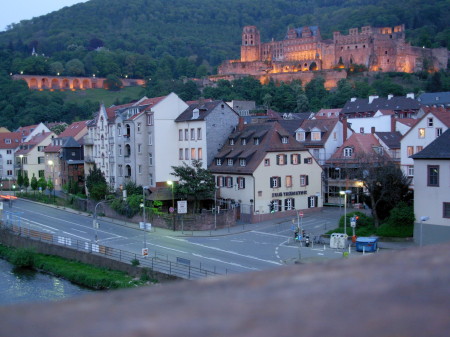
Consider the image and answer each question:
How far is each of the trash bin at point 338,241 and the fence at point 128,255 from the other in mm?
9832

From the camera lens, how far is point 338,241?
35688mm

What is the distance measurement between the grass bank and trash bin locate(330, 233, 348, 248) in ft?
39.5

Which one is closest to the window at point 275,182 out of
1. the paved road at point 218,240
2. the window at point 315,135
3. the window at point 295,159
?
the window at point 295,159

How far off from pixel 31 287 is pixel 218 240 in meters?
12.8

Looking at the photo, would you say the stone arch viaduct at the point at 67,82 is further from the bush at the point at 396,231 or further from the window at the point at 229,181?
the bush at the point at 396,231

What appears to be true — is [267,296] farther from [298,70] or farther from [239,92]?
[298,70]

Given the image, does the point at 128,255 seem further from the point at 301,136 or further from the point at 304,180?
the point at 301,136

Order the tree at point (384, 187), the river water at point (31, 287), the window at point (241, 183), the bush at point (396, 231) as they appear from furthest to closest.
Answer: the window at point (241, 183) → the tree at point (384, 187) → the bush at point (396, 231) → the river water at point (31, 287)

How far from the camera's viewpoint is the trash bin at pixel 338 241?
3545cm

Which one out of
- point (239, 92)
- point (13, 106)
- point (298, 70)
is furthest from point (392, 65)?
point (13, 106)

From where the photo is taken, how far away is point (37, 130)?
8894 centimetres

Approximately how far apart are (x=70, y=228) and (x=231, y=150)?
1572cm

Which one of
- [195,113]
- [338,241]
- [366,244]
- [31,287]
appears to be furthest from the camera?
[195,113]

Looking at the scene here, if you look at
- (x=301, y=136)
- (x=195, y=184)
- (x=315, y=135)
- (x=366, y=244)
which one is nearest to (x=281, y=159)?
(x=195, y=184)
